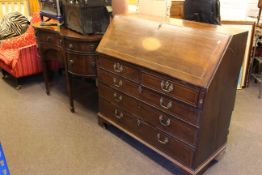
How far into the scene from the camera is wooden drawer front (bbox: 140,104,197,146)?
1.76 meters

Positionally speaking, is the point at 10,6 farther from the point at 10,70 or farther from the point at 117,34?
the point at 117,34

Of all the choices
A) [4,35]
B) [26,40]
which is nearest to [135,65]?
[26,40]

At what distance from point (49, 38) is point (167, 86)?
1.64m

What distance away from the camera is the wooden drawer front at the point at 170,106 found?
1700 millimetres

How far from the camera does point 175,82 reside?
1711 millimetres

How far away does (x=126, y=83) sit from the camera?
2.12 metres

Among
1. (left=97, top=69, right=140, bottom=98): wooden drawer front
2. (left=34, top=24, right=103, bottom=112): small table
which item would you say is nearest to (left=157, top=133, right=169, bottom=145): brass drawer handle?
(left=97, top=69, right=140, bottom=98): wooden drawer front

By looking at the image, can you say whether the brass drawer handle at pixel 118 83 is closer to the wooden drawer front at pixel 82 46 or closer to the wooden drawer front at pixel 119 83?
the wooden drawer front at pixel 119 83

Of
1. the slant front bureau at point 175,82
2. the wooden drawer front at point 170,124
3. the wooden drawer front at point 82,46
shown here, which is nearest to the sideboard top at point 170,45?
the slant front bureau at point 175,82

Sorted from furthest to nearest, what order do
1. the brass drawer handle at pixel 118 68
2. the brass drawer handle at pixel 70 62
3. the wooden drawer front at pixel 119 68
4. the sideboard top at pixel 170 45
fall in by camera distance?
the brass drawer handle at pixel 70 62, the brass drawer handle at pixel 118 68, the wooden drawer front at pixel 119 68, the sideboard top at pixel 170 45

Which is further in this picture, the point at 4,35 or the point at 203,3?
the point at 4,35

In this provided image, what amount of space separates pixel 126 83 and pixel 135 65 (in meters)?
0.22

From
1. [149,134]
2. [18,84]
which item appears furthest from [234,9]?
[18,84]

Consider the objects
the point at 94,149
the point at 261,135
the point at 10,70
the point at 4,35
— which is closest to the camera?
the point at 94,149
